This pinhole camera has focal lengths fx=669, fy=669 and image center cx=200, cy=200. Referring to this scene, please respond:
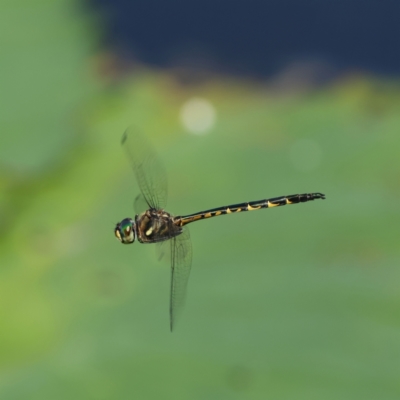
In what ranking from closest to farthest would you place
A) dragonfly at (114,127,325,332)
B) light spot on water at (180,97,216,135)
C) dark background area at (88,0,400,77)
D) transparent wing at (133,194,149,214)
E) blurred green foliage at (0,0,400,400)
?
blurred green foliage at (0,0,400,400), dragonfly at (114,127,325,332), transparent wing at (133,194,149,214), light spot on water at (180,97,216,135), dark background area at (88,0,400,77)

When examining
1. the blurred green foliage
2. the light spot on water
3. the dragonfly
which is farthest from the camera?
the light spot on water

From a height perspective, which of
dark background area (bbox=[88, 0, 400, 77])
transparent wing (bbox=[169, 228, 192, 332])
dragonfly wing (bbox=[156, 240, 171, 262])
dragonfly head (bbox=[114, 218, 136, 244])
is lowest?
transparent wing (bbox=[169, 228, 192, 332])

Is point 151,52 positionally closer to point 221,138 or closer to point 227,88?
point 227,88

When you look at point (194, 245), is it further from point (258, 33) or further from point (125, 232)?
point (258, 33)

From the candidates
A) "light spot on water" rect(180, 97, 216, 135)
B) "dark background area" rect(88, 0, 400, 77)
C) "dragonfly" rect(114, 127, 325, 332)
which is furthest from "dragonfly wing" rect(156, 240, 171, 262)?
"dark background area" rect(88, 0, 400, 77)

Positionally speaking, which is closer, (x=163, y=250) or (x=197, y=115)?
(x=163, y=250)

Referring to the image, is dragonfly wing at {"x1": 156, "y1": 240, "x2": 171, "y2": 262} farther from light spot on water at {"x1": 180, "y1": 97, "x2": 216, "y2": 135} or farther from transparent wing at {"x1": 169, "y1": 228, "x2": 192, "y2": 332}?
light spot on water at {"x1": 180, "y1": 97, "x2": 216, "y2": 135}

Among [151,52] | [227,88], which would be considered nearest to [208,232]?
[227,88]

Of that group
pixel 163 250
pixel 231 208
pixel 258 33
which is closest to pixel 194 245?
pixel 163 250
